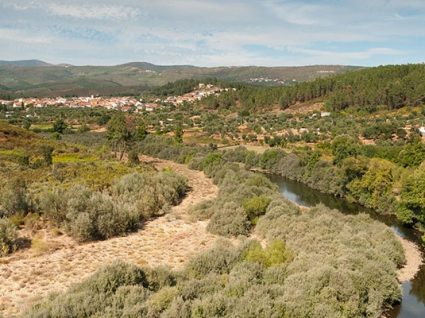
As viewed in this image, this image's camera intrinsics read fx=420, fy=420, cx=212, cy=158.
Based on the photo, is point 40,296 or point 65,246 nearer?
point 40,296

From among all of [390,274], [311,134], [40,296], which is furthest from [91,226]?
[311,134]

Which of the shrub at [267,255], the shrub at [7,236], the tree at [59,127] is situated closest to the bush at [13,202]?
the shrub at [7,236]

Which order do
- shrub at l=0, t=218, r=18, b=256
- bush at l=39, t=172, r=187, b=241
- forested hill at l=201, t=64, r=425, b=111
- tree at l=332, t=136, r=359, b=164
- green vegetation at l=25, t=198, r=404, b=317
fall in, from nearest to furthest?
green vegetation at l=25, t=198, r=404, b=317
shrub at l=0, t=218, r=18, b=256
bush at l=39, t=172, r=187, b=241
tree at l=332, t=136, r=359, b=164
forested hill at l=201, t=64, r=425, b=111

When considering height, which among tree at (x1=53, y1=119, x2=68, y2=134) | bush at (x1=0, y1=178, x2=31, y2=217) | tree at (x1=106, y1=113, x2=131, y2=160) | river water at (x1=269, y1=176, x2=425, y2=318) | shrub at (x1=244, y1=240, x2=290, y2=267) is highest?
tree at (x1=106, y1=113, x2=131, y2=160)

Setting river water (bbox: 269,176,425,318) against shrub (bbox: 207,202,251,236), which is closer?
river water (bbox: 269,176,425,318)

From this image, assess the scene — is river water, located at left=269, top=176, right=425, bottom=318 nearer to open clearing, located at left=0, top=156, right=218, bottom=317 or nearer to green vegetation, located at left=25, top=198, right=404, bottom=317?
green vegetation, located at left=25, top=198, right=404, bottom=317

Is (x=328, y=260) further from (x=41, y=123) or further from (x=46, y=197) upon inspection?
(x=41, y=123)

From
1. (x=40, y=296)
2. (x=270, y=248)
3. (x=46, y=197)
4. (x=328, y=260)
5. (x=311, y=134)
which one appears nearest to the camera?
(x=40, y=296)

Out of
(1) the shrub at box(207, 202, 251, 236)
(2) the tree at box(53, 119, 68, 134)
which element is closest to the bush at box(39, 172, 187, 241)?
(1) the shrub at box(207, 202, 251, 236)
